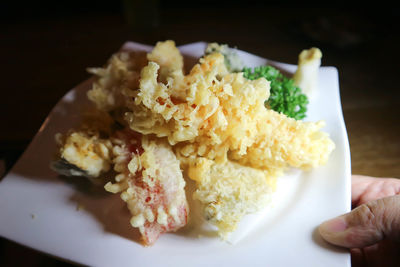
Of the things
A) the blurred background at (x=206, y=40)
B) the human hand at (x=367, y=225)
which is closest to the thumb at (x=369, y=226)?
the human hand at (x=367, y=225)

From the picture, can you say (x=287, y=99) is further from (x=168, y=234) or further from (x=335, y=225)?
(x=168, y=234)

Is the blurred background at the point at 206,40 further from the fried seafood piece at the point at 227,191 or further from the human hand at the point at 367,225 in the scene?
the fried seafood piece at the point at 227,191

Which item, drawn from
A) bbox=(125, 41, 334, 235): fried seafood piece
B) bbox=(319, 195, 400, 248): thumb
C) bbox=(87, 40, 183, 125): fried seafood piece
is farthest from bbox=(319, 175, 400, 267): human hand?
bbox=(87, 40, 183, 125): fried seafood piece

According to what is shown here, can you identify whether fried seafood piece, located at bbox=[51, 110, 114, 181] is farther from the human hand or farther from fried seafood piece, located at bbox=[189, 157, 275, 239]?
the human hand

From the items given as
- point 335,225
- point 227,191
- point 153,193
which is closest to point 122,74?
point 153,193

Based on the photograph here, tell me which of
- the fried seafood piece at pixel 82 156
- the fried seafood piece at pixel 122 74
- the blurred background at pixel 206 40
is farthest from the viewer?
the blurred background at pixel 206 40

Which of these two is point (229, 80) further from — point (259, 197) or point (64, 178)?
point (64, 178)
